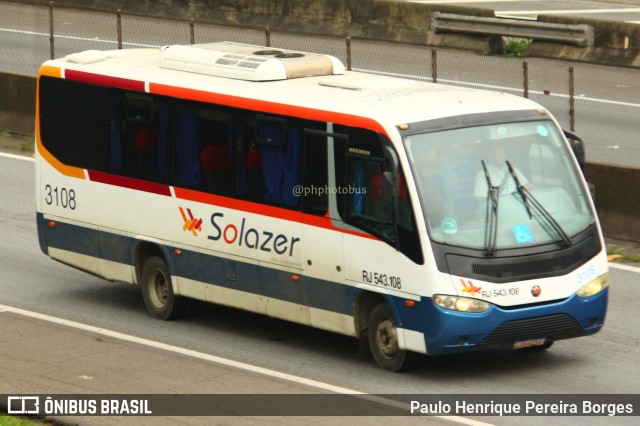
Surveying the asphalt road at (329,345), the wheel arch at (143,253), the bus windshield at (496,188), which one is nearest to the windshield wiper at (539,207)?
the bus windshield at (496,188)

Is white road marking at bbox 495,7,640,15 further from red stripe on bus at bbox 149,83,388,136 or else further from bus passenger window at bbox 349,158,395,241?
bus passenger window at bbox 349,158,395,241

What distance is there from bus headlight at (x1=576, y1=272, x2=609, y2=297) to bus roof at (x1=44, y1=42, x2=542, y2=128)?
5.41 ft

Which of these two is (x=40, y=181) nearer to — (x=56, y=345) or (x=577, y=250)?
(x=56, y=345)

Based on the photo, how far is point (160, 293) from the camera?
14.9 meters

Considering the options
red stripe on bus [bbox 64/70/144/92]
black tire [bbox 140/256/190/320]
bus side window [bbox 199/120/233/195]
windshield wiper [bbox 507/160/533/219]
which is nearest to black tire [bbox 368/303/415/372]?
windshield wiper [bbox 507/160/533/219]

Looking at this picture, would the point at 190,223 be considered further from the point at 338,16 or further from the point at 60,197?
the point at 338,16

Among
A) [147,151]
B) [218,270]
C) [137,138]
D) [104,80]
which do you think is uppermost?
[104,80]

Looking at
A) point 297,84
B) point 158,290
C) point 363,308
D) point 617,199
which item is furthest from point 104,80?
point 617,199

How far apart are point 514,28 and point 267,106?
17366 millimetres

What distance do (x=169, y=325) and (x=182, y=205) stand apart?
1292 mm

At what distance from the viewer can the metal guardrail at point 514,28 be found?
29.3 meters

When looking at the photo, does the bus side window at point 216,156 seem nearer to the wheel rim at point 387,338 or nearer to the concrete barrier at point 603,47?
the wheel rim at point 387,338

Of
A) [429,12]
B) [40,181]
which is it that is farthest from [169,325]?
[429,12]

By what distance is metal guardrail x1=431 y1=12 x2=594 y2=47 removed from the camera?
2928 centimetres
